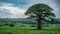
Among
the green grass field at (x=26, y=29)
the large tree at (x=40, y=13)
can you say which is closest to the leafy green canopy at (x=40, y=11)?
the large tree at (x=40, y=13)

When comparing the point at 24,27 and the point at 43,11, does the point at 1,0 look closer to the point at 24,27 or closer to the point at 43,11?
the point at 24,27

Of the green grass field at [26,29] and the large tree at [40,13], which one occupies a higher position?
the large tree at [40,13]

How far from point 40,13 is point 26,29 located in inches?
14.2

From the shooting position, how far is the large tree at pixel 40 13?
2.00 metres

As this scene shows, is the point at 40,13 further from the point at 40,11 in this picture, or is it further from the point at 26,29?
the point at 26,29

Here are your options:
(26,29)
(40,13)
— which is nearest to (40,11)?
(40,13)

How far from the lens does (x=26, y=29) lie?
2.00 m

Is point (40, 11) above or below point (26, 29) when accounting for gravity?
above

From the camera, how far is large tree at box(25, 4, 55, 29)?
200 centimetres

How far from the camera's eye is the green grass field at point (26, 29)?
6.45 feet

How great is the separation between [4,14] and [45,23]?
712 mm

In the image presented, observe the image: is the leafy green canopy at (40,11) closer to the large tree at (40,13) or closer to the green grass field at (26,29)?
the large tree at (40,13)

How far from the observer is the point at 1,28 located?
1976 mm

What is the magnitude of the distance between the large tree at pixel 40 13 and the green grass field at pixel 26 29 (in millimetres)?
102
